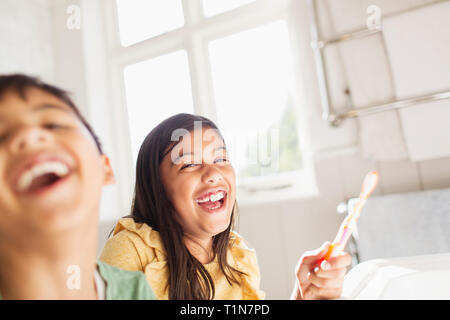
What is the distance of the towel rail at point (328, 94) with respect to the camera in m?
0.67

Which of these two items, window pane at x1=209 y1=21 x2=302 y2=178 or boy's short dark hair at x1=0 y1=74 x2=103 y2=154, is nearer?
boy's short dark hair at x1=0 y1=74 x2=103 y2=154

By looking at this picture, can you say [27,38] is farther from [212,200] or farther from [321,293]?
[321,293]

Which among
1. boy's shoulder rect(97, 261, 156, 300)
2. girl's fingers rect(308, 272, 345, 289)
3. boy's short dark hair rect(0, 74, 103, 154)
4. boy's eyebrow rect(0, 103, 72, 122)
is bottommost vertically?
girl's fingers rect(308, 272, 345, 289)

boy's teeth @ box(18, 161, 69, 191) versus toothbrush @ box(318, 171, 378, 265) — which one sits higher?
boy's teeth @ box(18, 161, 69, 191)

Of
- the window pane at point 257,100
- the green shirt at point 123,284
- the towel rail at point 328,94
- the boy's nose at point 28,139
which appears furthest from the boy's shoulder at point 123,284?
the towel rail at point 328,94

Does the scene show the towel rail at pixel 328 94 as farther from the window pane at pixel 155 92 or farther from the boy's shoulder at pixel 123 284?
the boy's shoulder at pixel 123 284

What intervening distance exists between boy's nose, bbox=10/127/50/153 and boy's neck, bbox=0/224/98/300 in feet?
0.16

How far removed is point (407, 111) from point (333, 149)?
0.21 meters

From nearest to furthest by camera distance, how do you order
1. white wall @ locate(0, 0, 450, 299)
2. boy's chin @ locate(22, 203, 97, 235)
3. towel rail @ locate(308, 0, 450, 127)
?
boy's chin @ locate(22, 203, 97, 235), white wall @ locate(0, 0, 450, 299), towel rail @ locate(308, 0, 450, 127)

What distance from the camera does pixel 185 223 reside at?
1.11 ft

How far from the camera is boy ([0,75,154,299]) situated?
0.17 m

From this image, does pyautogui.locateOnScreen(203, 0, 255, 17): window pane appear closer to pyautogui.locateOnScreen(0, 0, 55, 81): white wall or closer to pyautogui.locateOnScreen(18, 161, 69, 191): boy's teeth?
pyautogui.locateOnScreen(0, 0, 55, 81): white wall

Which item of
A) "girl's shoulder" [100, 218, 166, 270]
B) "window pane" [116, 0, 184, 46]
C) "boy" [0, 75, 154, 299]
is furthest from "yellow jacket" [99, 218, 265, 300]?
"window pane" [116, 0, 184, 46]

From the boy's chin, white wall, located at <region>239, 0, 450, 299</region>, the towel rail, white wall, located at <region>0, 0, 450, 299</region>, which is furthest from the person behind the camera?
the towel rail
